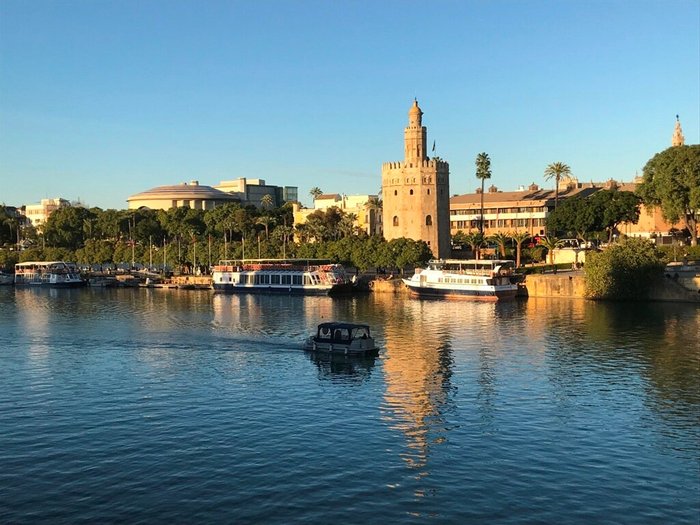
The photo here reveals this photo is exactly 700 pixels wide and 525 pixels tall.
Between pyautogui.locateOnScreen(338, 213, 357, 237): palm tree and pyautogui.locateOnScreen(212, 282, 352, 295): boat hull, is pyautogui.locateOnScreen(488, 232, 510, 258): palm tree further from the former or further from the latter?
pyautogui.locateOnScreen(212, 282, 352, 295): boat hull

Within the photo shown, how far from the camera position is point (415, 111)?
440ft

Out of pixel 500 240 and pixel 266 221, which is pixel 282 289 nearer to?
pixel 500 240

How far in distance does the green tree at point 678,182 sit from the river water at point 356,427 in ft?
130

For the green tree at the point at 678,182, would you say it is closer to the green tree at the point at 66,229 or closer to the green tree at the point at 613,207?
the green tree at the point at 613,207

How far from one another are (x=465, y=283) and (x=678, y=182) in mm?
31478

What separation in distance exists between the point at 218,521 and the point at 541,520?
33.9 feet

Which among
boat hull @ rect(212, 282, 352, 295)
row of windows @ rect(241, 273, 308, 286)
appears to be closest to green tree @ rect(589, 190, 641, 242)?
boat hull @ rect(212, 282, 352, 295)

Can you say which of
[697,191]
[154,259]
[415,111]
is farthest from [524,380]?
[154,259]

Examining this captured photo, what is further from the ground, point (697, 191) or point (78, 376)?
point (697, 191)

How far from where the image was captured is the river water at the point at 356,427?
27234 millimetres

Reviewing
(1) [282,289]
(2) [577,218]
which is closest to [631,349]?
(2) [577,218]

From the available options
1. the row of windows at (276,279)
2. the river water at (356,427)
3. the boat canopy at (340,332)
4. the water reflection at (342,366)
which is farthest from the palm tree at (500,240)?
the water reflection at (342,366)

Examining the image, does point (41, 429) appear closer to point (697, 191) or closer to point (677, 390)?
point (677, 390)

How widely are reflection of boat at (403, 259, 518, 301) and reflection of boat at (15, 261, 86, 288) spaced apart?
224 feet
